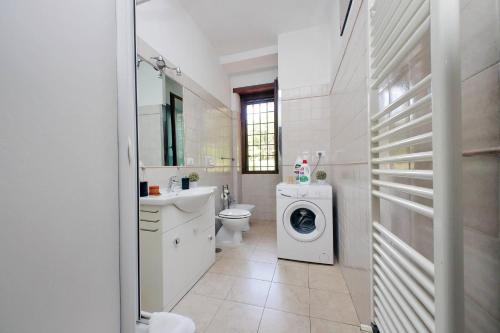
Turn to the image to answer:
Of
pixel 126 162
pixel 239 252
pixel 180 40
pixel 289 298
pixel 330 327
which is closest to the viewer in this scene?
pixel 126 162

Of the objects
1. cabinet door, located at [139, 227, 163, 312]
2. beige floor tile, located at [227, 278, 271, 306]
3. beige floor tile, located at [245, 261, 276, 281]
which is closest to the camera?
cabinet door, located at [139, 227, 163, 312]

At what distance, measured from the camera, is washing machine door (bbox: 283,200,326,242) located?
6.48 ft

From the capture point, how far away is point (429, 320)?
1.49ft

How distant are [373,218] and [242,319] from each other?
1.07 metres

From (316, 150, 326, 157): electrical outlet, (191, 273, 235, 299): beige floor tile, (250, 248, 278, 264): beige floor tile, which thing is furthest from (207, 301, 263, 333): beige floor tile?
(316, 150, 326, 157): electrical outlet

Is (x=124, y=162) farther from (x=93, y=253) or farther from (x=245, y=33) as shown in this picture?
(x=245, y=33)

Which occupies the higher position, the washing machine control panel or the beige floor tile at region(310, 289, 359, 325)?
the washing machine control panel

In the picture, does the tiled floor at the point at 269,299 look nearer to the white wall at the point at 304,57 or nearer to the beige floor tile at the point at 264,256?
the beige floor tile at the point at 264,256

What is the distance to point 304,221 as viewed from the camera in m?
2.15

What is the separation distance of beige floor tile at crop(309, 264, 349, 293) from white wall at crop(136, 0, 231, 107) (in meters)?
2.49

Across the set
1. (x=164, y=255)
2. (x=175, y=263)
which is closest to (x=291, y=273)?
(x=175, y=263)

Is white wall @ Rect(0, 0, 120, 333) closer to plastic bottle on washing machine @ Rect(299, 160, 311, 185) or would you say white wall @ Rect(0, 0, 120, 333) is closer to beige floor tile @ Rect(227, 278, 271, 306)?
beige floor tile @ Rect(227, 278, 271, 306)

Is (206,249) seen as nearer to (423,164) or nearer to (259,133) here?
(423,164)

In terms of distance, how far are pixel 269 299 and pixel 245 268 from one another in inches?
18.8
